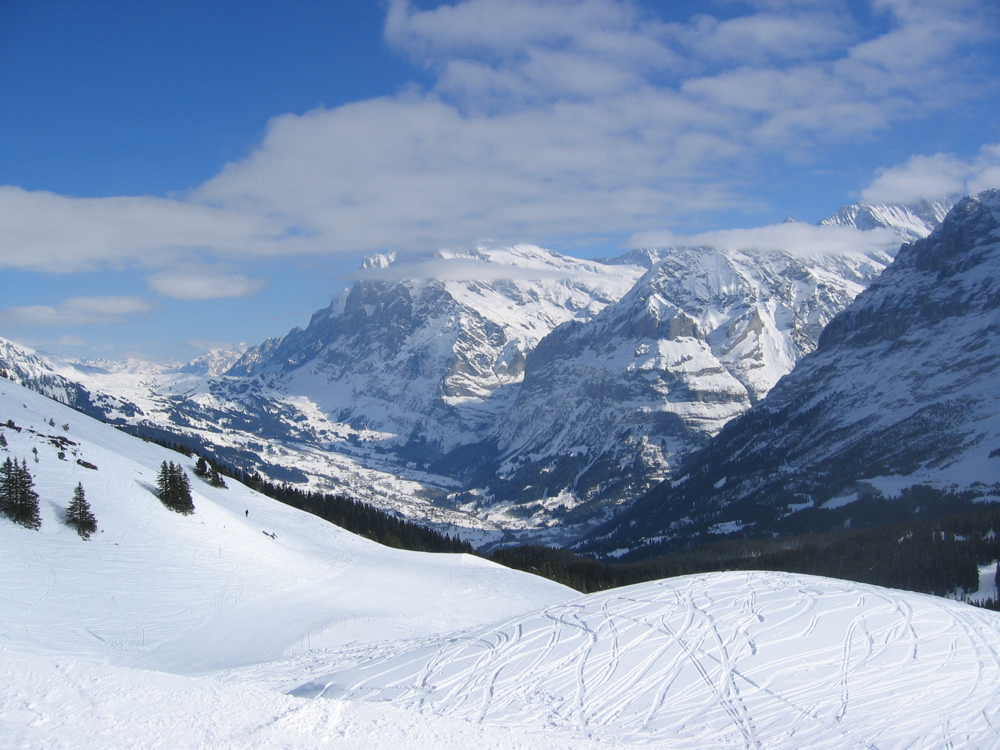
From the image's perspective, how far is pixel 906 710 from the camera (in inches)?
848

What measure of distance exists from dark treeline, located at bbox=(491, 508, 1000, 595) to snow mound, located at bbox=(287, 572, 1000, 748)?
68.1 m

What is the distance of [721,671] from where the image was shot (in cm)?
2397

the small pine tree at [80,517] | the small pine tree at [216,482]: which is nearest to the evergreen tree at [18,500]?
the small pine tree at [80,517]

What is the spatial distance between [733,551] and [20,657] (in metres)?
193

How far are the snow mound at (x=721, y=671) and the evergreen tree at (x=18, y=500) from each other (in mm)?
24703

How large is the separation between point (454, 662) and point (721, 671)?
30.9 feet

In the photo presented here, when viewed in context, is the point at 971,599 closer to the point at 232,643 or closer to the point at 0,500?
the point at 232,643

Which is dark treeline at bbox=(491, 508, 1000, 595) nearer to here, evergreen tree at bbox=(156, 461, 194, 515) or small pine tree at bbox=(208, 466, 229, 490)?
small pine tree at bbox=(208, 466, 229, 490)

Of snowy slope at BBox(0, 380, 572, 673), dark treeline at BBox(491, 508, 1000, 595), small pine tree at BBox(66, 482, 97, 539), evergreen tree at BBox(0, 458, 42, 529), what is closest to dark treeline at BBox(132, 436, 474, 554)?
dark treeline at BBox(491, 508, 1000, 595)

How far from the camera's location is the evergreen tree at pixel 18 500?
41.6 meters

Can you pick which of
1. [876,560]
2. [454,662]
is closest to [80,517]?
[454,662]

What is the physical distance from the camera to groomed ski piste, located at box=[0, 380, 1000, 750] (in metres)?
17.5

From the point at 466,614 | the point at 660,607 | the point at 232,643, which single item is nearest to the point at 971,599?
the point at 466,614

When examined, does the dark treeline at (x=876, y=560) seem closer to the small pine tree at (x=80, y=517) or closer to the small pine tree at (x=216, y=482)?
the small pine tree at (x=216, y=482)
